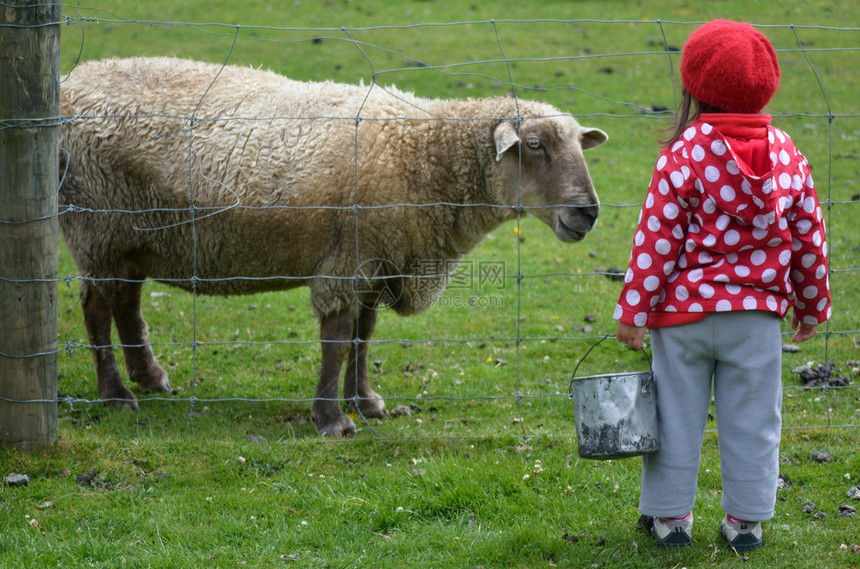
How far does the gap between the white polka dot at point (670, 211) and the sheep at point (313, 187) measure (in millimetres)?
1802

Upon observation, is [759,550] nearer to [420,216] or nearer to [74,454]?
[420,216]

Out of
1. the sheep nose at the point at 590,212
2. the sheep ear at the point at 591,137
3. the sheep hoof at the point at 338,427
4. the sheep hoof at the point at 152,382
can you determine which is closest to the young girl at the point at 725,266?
the sheep nose at the point at 590,212

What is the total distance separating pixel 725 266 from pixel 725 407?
603mm

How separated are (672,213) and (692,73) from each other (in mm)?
580

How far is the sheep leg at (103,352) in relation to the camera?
5.96 meters

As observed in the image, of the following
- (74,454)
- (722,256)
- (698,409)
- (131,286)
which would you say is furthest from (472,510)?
(131,286)

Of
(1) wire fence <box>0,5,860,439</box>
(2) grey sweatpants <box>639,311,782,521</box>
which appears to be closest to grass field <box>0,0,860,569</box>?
(1) wire fence <box>0,5,860,439</box>

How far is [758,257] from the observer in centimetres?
344

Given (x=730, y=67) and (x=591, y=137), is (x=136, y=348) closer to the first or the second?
(x=591, y=137)

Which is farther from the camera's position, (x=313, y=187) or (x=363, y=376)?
(x=363, y=376)

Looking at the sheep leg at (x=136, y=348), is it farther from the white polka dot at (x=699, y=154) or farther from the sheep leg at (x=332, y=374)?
the white polka dot at (x=699, y=154)

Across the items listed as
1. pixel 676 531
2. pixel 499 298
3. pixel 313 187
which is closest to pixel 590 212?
pixel 313 187

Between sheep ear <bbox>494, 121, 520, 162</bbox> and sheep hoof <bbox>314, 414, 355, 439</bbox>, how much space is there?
6.30 feet

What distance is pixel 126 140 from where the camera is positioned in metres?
5.71
